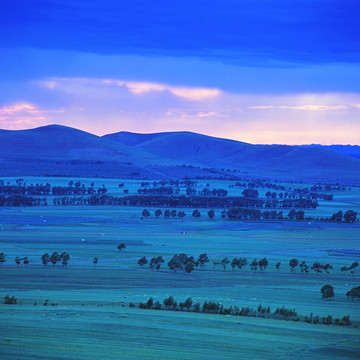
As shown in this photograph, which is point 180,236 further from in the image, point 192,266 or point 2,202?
point 2,202

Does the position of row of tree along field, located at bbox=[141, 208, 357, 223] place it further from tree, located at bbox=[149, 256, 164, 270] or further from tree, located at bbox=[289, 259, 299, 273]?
tree, located at bbox=[149, 256, 164, 270]

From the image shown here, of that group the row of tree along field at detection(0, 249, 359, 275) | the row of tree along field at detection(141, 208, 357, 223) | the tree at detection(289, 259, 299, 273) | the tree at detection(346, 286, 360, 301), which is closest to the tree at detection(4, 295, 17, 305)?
the row of tree along field at detection(0, 249, 359, 275)

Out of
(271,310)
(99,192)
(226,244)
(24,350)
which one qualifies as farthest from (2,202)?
(24,350)

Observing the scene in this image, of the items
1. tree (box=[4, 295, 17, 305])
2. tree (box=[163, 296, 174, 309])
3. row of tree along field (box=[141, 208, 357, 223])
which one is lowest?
tree (box=[4, 295, 17, 305])

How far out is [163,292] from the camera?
4978 cm

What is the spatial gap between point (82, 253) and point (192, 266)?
1629 centimetres

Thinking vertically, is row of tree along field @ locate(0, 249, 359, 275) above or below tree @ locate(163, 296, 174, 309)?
above

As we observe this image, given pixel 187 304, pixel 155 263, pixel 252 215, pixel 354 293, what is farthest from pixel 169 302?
pixel 252 215

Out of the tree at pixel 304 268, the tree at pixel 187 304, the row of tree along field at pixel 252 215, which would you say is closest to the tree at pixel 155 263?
the tree at pixel 304 268

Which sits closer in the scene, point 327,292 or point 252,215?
point 327,292

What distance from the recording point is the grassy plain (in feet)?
102

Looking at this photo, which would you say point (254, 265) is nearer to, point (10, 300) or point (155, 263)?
point (155, 263)

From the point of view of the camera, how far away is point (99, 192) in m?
176

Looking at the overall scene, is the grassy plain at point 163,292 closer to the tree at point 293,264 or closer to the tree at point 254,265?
the tree at point 254,265
